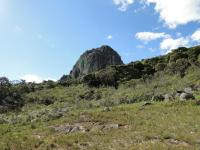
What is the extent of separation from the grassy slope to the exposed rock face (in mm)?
119338

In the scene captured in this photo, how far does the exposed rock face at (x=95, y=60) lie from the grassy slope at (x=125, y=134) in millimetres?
119338

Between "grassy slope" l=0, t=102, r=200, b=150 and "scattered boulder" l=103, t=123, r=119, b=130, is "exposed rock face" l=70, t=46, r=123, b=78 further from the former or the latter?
"scattered boulder" l=103, t=123, r=119, b=130

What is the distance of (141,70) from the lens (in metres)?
112

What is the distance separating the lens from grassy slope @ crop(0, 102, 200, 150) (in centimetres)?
2366

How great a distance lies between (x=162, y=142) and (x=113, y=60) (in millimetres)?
141104

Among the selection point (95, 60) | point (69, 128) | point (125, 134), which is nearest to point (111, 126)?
point (69, 128)

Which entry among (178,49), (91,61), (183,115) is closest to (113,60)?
(91,61)

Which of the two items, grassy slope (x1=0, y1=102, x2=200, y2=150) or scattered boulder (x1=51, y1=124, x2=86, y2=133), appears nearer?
grassy slope (x1=0, y1=102, x2=200, y2=150)

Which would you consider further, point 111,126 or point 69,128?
point 69,128

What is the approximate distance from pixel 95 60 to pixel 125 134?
5241 inches

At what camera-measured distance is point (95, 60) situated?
15938 cm

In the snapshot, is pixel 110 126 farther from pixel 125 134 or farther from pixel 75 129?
pixel 125 134

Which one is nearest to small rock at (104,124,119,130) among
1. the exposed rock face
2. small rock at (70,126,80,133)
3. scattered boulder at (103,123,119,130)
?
scattered boulder at (103,123,119,130)

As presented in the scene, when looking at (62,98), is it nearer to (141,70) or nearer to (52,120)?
(141,70)
